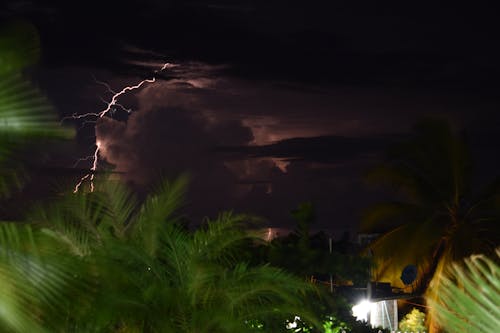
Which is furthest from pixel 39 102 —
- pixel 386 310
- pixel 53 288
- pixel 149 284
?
pixel 386 310

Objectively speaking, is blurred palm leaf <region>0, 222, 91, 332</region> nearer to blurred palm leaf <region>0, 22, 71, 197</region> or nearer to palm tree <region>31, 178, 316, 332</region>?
blurred palm leaf <region>0, 22, 71, 197</region>

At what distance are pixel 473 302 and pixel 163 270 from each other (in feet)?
24.9

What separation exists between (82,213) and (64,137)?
3354mm

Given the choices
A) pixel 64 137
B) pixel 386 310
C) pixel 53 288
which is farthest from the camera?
pixel 386 310

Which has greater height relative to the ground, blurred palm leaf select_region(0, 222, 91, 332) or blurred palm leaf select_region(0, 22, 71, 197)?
blurred palm leaf select_region(0, 22, 71, 197)

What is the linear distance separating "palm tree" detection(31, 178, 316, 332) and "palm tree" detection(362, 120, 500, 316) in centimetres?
1377

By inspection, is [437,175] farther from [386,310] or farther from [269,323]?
[269,323]

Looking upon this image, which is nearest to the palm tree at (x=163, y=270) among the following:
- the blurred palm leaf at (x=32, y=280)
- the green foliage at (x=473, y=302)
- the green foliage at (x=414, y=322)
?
the blurred palm leaf at (x=32, y=280)

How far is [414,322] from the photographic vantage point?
71.1 feet

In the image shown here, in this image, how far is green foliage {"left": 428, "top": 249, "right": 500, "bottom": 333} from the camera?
172 cm

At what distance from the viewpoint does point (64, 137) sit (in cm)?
612

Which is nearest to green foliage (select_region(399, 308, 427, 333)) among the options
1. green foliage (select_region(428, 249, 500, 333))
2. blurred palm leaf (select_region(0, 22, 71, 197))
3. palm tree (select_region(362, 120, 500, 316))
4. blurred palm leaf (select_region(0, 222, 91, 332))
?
palm tree (select_region(362, 120, 500, 316))

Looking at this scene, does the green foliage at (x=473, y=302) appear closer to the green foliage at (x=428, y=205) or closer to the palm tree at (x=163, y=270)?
the palm tree at (x=163, y=270)

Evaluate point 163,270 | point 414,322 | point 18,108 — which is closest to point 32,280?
point 18,108
